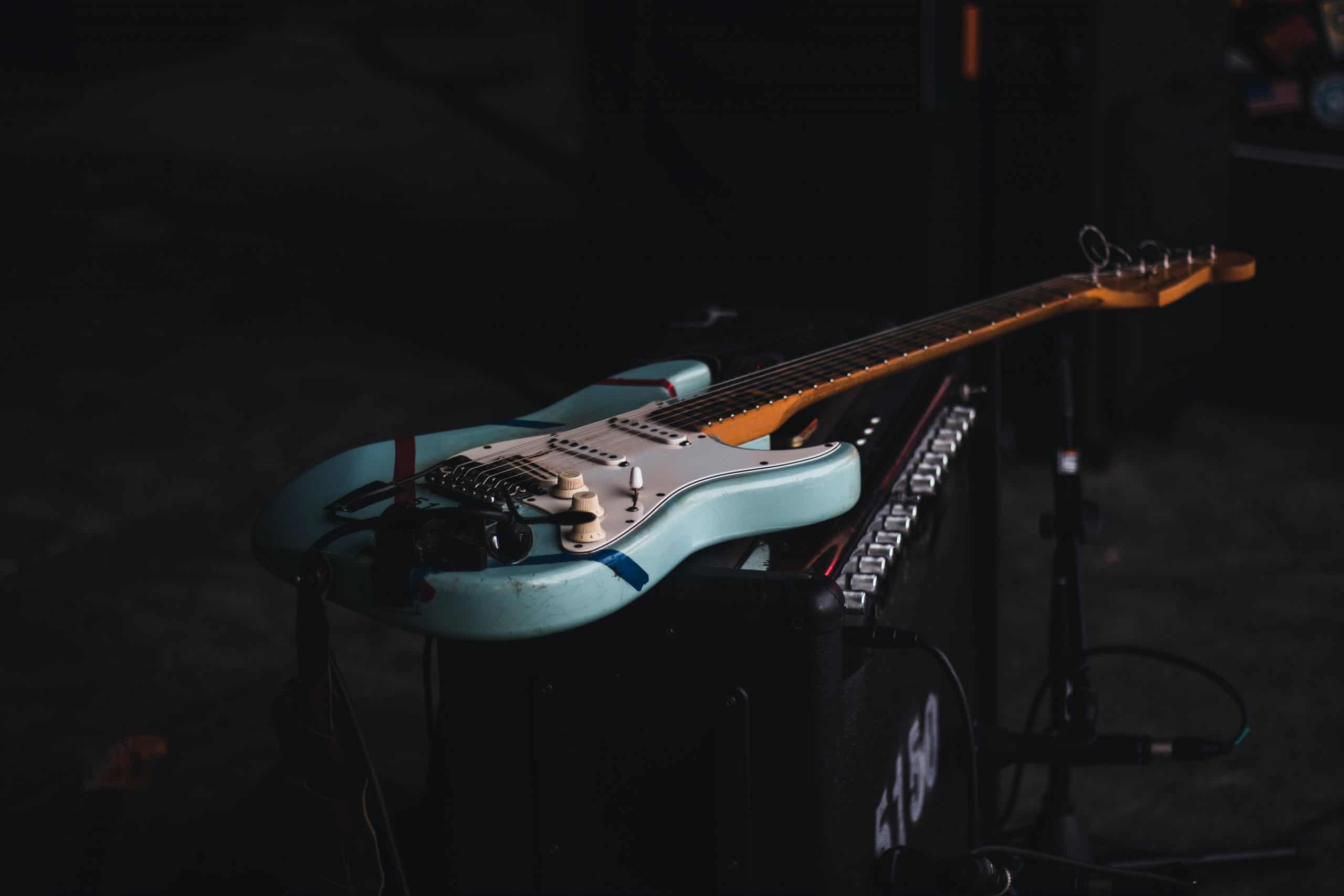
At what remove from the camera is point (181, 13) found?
30.5ft

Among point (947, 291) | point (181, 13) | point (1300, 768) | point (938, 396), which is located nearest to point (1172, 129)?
point (947, 291)

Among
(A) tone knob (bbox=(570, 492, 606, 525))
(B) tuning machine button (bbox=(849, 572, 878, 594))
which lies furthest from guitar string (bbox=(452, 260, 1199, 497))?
(B) tuning machine button (bbox=(849, 572, 878, 594))

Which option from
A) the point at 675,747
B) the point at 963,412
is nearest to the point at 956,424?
the point at 963,412

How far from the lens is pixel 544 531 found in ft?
3.81

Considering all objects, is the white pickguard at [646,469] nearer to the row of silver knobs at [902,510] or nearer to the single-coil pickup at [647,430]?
the single-coil pickup at [647,430]

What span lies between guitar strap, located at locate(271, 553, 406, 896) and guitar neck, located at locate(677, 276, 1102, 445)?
41 centimetres

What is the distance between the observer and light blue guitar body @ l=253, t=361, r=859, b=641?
3.60 ft

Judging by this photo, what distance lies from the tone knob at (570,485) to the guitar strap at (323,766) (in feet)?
0.66

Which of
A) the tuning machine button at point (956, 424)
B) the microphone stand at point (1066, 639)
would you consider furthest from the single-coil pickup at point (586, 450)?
the microphone stand at point (1066, 639)

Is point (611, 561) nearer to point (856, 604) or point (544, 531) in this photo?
point (544, 531)

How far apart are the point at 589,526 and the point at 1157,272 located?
1002mm

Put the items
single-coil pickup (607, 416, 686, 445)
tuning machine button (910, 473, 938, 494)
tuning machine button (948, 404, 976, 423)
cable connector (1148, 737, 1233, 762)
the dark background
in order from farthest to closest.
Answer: the dark background
tuning machine button (948, 404, 976, 423)
cable connector (1148, 737, 1233, 762)
tuning machine button (910, 473, 938, 494)
single-coil pickup (607, 416, 686, 445)

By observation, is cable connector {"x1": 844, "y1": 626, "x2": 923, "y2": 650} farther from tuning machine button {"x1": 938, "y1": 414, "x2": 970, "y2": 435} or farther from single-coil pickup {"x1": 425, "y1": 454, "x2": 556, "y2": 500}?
tuning machine button {"x1": 938, "y1": 414, "x2": 970, "y2": 435}

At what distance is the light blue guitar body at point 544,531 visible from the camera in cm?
110
